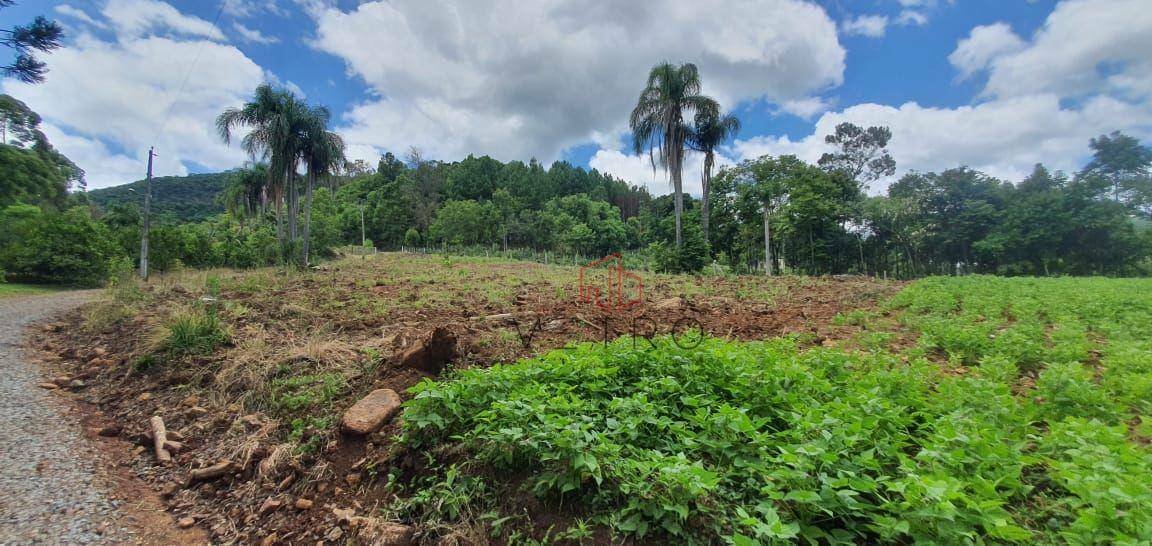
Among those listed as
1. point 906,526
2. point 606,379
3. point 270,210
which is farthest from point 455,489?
point 270,210

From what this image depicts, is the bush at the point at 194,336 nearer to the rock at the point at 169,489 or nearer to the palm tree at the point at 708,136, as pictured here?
the rock at the point at 169,489

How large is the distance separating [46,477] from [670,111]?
71.0ft

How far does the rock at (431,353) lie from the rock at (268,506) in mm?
1374

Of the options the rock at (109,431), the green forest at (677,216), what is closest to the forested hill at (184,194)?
the green forest at (677,216)

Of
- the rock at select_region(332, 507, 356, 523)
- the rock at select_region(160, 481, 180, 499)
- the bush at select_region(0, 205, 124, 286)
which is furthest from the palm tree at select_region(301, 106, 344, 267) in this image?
the rock at select_region(332, 507, 356, 523)

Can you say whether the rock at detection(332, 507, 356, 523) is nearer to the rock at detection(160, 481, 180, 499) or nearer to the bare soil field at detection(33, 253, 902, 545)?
the bare soil field at detection(33, 253, 902, 545)

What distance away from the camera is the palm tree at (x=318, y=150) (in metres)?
19.9

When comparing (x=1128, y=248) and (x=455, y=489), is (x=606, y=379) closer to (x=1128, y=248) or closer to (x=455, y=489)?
(x=455, y=489)

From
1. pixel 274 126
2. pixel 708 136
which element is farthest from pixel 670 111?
pixel 274 126

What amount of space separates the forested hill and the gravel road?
66663mm

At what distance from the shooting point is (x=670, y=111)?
20.3 m

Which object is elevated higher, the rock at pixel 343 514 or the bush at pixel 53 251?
the bush at pixel 53 251
